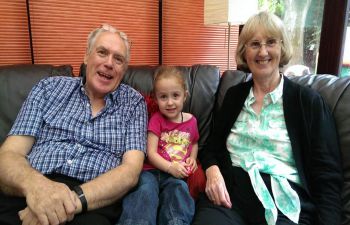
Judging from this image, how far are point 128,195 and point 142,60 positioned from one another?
6.58 ft

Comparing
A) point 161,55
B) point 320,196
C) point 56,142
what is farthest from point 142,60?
point 320,196

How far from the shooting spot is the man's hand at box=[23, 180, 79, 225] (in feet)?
3.46

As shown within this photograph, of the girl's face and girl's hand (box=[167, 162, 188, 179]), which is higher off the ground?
the girl's face

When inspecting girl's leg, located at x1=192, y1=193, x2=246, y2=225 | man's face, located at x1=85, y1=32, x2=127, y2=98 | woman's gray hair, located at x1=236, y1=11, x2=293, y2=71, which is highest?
woman's gray hair, located at x1=236, y1=11, x2=293, y2=71

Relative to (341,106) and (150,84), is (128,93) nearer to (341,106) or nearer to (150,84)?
(150,84)

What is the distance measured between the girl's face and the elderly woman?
26cm

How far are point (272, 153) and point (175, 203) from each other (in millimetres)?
487

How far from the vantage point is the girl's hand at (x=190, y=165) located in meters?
1.45

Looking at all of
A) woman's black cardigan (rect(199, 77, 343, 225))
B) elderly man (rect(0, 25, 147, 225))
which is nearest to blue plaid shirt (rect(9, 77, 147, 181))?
elderly man (rect(0, 25, 147, 225))

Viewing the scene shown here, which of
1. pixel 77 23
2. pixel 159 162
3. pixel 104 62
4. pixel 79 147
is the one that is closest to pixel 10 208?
pixel 79 147

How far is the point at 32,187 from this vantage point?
3.70 feet

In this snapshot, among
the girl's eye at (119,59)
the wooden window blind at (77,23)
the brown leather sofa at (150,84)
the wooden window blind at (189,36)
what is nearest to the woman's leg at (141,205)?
the brown leather sofa at (150,84)

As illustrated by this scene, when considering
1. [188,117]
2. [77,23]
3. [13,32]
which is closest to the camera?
[188,117]

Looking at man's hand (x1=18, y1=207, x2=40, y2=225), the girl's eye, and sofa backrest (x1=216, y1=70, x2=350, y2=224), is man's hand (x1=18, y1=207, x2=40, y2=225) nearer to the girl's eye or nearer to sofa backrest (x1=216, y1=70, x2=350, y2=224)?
the girl's eye
